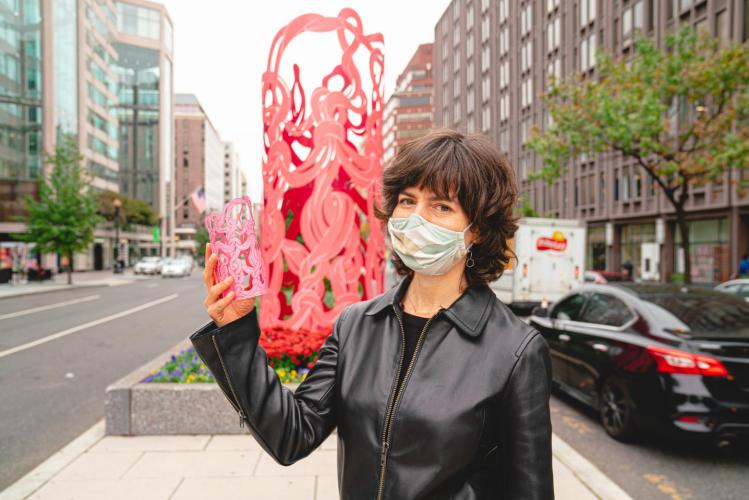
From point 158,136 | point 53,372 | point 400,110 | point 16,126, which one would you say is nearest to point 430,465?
point 53,372

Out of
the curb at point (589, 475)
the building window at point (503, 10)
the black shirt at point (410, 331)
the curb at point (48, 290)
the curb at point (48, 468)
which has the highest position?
the building window at point (503, 10)

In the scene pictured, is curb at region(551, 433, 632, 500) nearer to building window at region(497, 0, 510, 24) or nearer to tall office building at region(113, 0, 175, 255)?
building window at region(497, 0, 510, 24)

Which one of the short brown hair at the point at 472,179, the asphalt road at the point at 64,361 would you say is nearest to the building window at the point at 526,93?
the asphalt road at the point at 64,361

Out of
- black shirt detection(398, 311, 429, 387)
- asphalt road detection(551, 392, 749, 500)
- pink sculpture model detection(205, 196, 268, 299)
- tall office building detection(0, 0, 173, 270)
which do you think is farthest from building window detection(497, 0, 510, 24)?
pink sculpture model detection(205, 196, 268, 299)

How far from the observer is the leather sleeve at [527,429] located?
148 cm

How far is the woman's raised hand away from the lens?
1.32 meters

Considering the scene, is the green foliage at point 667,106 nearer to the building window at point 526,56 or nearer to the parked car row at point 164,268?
the building window at point 526,56

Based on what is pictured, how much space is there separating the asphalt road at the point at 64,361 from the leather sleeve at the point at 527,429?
4312 mm

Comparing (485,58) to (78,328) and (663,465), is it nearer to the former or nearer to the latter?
(78,328)

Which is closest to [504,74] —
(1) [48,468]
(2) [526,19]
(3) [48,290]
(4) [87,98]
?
(2) [526,19]

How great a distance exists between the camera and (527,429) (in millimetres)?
1479

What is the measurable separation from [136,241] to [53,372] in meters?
68.7

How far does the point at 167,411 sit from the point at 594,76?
121 ft

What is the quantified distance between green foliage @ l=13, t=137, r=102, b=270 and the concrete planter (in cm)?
2719
